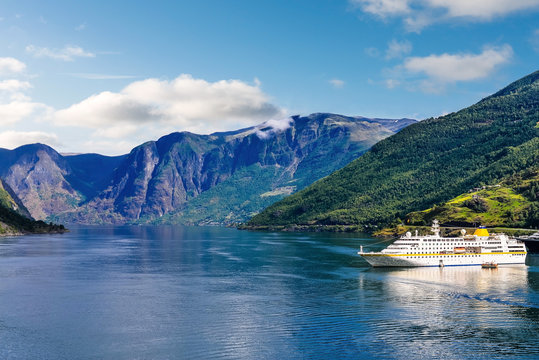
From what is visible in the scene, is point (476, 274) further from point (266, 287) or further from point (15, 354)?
point (15, 354)

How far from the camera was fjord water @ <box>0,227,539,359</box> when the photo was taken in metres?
88.2

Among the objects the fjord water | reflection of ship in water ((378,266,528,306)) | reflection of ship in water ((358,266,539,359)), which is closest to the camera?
the fjord water

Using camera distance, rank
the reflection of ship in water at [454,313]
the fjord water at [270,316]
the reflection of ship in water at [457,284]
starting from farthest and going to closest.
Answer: the reflection of ship in water at [457,284]
the reflection of ship in water at [454,313]
the fjord water at [270,316]

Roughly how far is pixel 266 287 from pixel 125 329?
56.3 m

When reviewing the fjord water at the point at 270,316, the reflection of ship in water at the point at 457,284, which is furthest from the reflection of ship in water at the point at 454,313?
the fjord water at the point at 270,316

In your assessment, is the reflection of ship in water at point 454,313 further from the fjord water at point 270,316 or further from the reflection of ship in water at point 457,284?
the fjord water at point 270,316

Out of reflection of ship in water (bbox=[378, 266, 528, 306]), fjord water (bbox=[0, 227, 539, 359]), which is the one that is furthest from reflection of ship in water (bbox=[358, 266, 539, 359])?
fjord water (bbox=[0, 227, 539, 359])

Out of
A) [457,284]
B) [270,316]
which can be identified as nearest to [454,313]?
[270,316]

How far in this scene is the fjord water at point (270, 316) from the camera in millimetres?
88188

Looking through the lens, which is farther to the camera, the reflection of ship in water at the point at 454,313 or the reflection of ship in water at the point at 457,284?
the reflection of ship in water at the point at 457,284

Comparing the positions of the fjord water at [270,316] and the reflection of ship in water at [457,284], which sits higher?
the reflection of ship in water at [457,284]

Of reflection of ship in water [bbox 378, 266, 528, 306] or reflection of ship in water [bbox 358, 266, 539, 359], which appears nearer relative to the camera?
reflection of ship in water [bbox 358, 266, 539, 359]

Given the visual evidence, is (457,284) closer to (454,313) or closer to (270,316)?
(454,313)

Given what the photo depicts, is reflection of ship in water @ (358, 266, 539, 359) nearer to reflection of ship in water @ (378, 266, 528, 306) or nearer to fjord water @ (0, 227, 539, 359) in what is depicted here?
reflection of ship in water @ (378, 266, 528, 306)
